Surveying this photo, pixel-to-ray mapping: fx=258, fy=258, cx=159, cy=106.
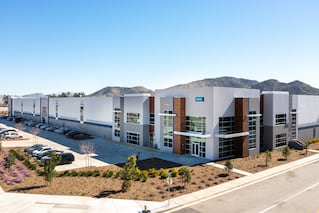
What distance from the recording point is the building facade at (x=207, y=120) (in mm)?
33031

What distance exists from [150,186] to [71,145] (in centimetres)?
2427

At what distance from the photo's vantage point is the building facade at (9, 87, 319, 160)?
33.0m

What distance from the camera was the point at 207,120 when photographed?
3259 cm

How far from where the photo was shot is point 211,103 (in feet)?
106

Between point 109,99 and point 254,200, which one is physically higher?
point 109,99

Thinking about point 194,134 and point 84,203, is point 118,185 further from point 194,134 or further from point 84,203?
point 194,134

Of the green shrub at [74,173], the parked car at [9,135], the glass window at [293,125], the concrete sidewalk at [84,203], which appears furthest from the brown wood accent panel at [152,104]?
the parked car at [9,135]

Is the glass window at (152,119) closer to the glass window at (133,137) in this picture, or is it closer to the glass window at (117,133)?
the glass window at (133,137)

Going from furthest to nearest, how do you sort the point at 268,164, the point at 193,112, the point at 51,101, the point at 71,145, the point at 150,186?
the point at 51,101
the point at 71,145
the point at 193,112
the point at 268,164
the point at 150,186

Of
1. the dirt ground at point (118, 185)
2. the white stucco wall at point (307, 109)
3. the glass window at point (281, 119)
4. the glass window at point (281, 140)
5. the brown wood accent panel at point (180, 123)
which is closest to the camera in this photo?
the dirt ground at point (118, 185)

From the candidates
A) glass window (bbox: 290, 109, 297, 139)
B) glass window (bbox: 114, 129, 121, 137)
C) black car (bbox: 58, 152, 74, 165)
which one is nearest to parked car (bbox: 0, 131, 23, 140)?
glass window (bbox: 114, 129, 121, 137)

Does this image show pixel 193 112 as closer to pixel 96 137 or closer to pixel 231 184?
pixel 231 184

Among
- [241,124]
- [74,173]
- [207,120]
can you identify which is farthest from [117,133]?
[241,124]

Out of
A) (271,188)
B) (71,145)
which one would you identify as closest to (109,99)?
(71,145)
